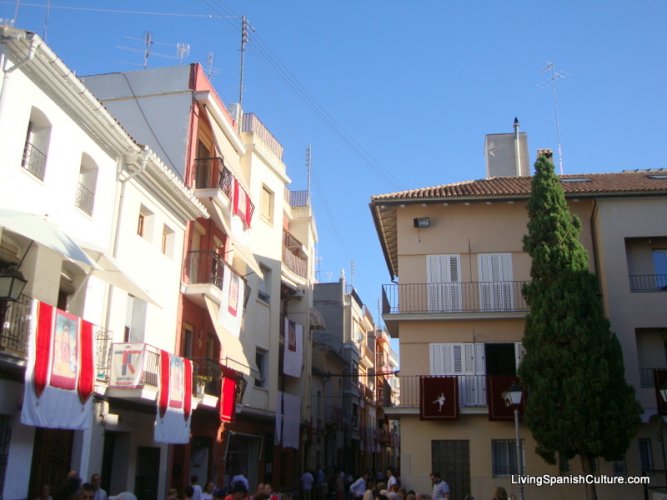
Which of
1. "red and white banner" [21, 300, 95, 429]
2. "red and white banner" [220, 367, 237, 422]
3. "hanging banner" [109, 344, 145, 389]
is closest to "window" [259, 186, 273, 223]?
"red and white banner" [220, 367, 237, 422]

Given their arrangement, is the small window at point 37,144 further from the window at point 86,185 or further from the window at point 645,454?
the window at point 645,454

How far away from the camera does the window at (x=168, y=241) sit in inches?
830

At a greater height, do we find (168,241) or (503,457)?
(168,241)

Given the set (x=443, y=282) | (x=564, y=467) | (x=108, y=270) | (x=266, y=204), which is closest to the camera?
(x=108, y=270)

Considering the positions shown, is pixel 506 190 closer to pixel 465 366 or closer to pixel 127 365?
pixel 465 366

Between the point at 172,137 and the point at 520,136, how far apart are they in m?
15.8

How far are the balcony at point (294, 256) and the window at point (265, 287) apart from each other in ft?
7.97

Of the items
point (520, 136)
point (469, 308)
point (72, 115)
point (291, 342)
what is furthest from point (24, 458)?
point (520, 136)

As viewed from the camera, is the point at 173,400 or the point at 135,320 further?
the point at 135,320

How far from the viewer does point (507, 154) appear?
3064 centimetres

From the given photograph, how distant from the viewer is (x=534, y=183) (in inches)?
867

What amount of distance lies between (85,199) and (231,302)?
7581 mm

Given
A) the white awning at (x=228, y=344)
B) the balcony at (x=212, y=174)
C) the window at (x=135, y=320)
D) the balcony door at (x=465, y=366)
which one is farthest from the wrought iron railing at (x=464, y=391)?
the window at (x=135, y=320)

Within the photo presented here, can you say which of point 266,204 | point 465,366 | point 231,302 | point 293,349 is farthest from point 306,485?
point 266,204
